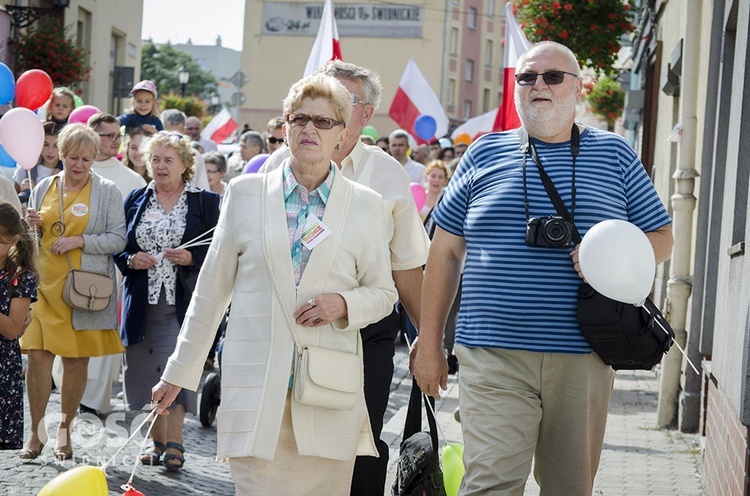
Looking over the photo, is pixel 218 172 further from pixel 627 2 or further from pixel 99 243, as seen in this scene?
pixel 627 2

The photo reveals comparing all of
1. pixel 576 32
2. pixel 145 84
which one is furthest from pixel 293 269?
pixel 576 32

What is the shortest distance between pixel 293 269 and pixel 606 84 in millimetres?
26933

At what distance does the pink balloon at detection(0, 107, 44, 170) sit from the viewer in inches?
352

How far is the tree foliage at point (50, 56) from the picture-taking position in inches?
1052

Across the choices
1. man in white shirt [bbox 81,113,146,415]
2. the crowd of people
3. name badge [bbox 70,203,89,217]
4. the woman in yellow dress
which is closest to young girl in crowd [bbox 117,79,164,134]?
man in white shirt [bbox 81,113,146,415]

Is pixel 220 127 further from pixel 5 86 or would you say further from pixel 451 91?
pixel 451 91

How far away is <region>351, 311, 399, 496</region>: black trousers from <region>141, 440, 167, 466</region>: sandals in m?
2.35

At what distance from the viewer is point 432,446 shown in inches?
203

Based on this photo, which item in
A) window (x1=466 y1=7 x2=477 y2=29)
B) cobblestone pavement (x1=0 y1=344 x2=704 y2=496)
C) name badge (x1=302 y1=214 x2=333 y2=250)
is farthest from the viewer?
window (x1=466 y1=7 x2=477 y2=29)

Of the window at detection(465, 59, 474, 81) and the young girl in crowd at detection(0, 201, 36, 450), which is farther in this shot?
the window at detection(465, 59, 474, 81)

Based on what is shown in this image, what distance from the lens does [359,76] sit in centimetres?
582

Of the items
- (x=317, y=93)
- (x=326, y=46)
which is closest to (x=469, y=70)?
(x=326, y=46)

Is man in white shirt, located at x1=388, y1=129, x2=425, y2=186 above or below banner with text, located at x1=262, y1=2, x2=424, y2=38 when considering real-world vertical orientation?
below

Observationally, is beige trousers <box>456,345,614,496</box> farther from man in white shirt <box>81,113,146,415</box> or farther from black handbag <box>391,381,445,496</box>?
man in white shirt <box>81,113,146,415</box>
